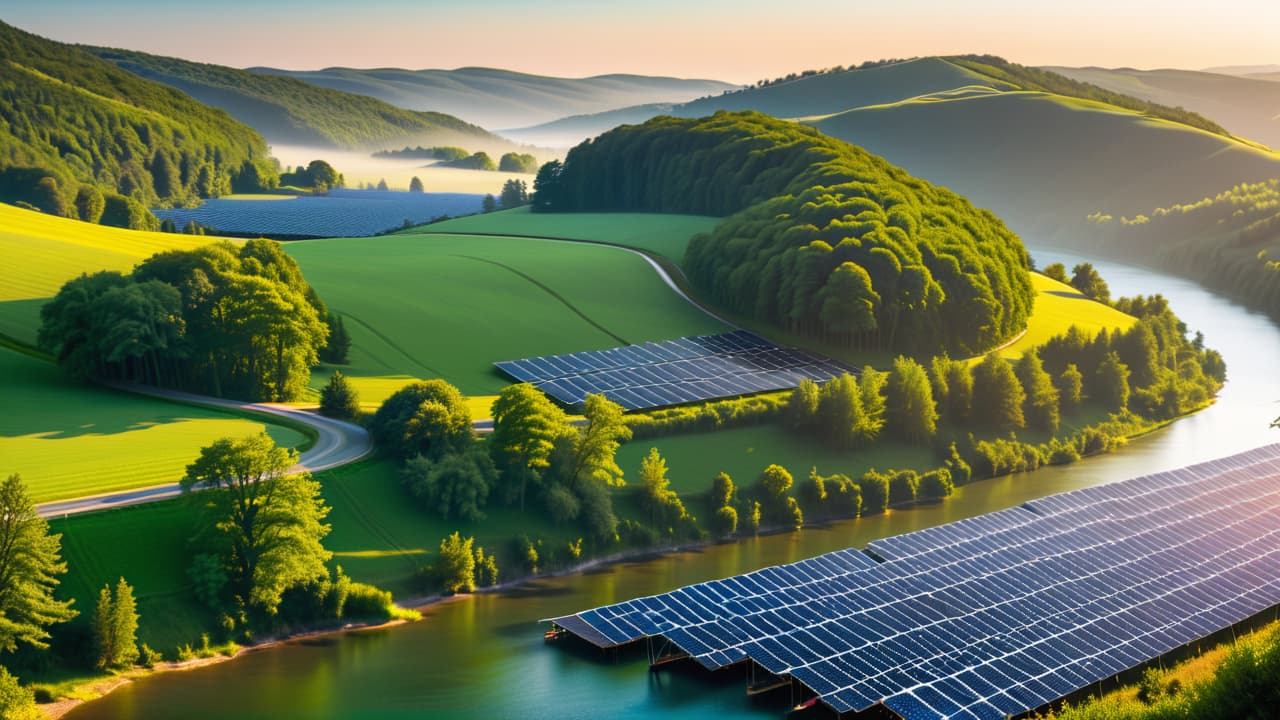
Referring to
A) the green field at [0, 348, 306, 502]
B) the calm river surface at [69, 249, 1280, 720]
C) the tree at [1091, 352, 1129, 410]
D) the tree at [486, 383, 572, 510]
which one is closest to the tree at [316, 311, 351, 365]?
the green field at [0, 348, 306, 502]

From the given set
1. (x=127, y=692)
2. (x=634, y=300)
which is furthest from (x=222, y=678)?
(x=634, y=300)

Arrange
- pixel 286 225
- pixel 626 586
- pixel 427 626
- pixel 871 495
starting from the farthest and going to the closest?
pixel 286 225 → pixel 871 495 → pixel 626 586 → pixel 427 626

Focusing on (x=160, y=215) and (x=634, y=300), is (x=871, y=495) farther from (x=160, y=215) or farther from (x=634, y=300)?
(x=160, y=215)

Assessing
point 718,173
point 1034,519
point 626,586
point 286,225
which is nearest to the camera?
point 626,586

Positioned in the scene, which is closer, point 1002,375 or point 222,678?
point 222,678

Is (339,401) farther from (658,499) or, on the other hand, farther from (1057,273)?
(1057,273)

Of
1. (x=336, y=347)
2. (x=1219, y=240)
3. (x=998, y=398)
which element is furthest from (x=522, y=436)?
(x=1219, y=240)

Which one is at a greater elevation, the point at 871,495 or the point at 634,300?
the point at 634,300
